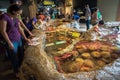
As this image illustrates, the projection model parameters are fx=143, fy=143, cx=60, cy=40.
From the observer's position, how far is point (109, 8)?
829cm

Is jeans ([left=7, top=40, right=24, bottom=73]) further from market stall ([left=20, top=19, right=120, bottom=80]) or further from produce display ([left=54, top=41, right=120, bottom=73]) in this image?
produce display ([left=54, top=41, right=120, bottom=73])

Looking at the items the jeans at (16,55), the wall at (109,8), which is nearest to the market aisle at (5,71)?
the jeans at (16,55)

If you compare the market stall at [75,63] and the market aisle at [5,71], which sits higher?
the market stall at [75,63]

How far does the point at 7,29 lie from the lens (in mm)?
2109

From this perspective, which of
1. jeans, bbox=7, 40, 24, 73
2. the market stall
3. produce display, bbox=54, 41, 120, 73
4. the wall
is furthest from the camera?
the wall

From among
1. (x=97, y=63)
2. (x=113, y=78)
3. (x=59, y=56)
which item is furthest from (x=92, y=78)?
(x=59, y=56)

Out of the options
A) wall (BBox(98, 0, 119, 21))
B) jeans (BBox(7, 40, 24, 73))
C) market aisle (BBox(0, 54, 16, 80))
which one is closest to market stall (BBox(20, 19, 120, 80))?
jeans (BBox(7, 40, 24, 73))

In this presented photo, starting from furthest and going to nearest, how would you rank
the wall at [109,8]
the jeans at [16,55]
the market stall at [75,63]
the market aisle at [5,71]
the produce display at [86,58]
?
the wall at [109,8] → the market aisle at [5,71] → the jeans at [16,55] → the produce display at [86,58] → the market stall at [75,63]

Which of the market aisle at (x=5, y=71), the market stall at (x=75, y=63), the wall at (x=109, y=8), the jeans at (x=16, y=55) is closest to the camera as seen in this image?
the market stall at (x=75, y=63)

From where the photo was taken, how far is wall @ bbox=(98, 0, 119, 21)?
319 inches

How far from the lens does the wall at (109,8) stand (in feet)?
26.6

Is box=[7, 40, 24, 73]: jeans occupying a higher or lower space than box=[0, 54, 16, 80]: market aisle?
higher

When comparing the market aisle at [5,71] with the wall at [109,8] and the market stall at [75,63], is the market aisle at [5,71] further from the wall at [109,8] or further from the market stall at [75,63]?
the wall at [109,8]

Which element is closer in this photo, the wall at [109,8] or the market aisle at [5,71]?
the market aisle at [5,71]
